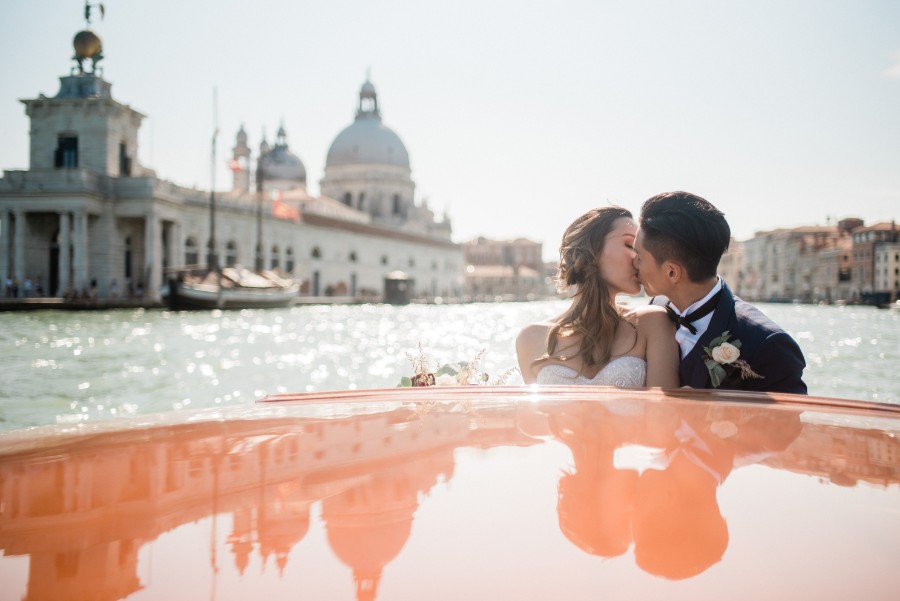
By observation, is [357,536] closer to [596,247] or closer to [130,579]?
[130,579]

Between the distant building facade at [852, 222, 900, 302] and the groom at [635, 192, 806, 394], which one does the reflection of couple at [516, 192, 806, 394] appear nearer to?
the groom at [635, 192, 806, 394]

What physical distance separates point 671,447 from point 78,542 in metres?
0.73

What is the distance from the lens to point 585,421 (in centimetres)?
117

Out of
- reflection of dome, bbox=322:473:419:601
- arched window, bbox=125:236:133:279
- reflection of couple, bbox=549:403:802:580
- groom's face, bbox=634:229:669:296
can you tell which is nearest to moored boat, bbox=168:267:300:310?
arched window, bbox=125:236:133:279

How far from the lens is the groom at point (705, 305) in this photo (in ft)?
5.69

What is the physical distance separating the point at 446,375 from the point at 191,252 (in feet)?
102

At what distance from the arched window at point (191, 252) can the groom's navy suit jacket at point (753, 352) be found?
31816 millimetres

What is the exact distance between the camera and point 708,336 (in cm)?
183

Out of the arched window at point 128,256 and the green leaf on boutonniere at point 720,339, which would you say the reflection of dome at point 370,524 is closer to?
the green leaf on boutonniere at point 720,339

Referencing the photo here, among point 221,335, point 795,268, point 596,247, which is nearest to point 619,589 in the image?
point 596,247

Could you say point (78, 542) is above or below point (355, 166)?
below

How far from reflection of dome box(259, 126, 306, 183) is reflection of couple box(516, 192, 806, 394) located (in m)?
51.3

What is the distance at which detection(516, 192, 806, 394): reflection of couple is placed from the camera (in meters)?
1.76

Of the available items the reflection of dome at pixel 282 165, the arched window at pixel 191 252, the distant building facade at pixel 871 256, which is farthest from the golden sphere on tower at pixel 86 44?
the distant building facade at pixel 871 256
